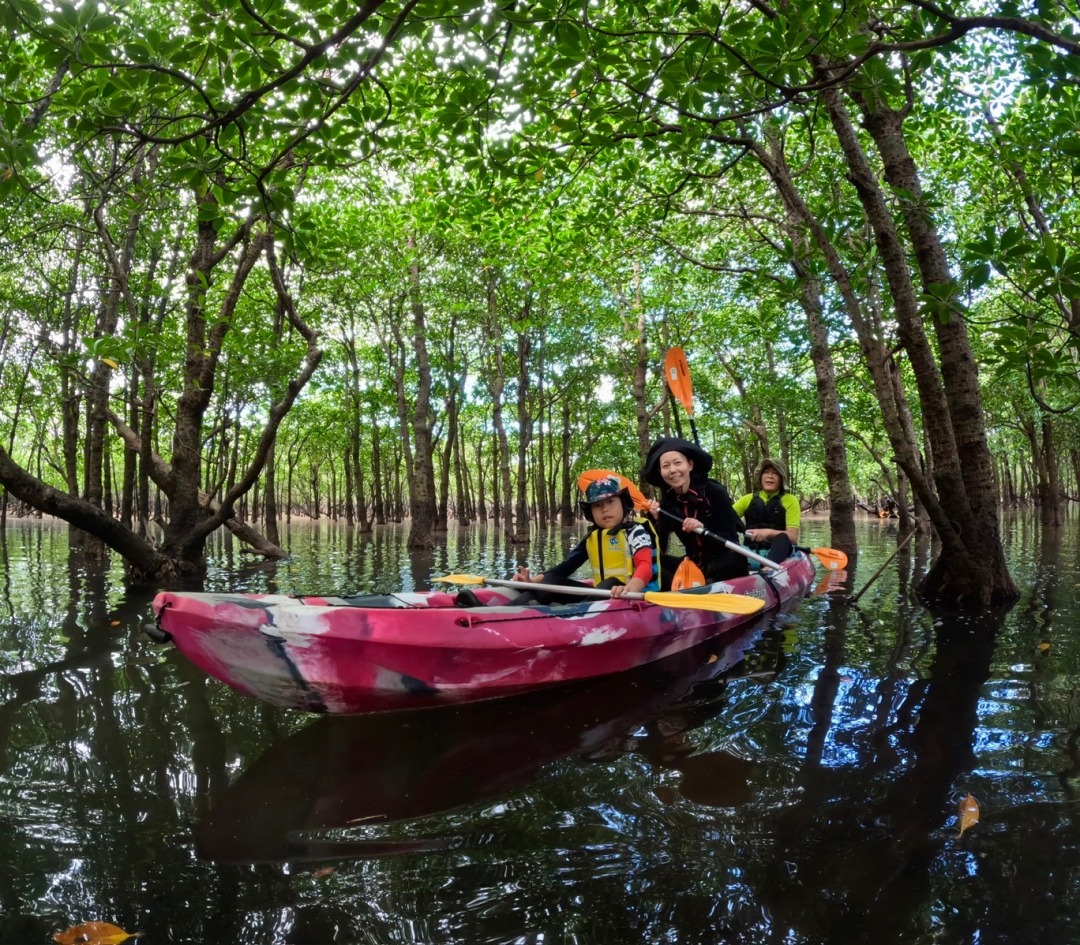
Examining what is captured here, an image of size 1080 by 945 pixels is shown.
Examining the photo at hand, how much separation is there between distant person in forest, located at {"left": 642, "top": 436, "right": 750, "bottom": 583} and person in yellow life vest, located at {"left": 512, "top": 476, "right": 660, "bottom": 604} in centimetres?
105

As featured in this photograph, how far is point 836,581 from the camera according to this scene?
35.0ft

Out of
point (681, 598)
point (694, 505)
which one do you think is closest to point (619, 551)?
point (681, 598)

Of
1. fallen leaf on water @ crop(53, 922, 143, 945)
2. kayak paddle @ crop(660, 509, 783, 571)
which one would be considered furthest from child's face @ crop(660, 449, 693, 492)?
fallen leaf on water @ crop(53, 922, 143, 945)

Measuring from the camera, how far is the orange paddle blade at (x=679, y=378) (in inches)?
→ 378

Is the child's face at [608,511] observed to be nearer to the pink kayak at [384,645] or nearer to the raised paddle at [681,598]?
the raised paddle at [681,598]

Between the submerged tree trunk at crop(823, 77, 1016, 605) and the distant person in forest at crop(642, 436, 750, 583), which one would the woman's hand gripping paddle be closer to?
the distant person in forest at crop(642, 436, 750, 583)

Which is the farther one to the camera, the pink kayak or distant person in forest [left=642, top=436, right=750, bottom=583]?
distant person in forest [left=642, top=436, right=750, bottom=583]

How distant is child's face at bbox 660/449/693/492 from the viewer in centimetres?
711

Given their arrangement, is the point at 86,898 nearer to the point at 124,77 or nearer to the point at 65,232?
the point at 124,77

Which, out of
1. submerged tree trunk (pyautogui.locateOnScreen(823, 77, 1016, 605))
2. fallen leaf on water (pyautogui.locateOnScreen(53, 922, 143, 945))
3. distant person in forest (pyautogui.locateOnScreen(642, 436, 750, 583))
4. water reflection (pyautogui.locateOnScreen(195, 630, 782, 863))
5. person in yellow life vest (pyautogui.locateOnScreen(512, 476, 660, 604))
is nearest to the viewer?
fallen leaf on water (pyautogui.locateOnScreen(53, 922, 143, 945))

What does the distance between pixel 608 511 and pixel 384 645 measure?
264 centimetres

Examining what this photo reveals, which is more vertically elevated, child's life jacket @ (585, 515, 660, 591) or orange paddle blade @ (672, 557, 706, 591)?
child's life jacket @ (585, 515, 660, 591)

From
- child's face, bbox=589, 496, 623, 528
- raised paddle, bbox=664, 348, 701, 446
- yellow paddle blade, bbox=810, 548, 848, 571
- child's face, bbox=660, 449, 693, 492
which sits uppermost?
raised paddle, bbox=664, 348, 701, 446

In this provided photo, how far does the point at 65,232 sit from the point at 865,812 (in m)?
19.8
